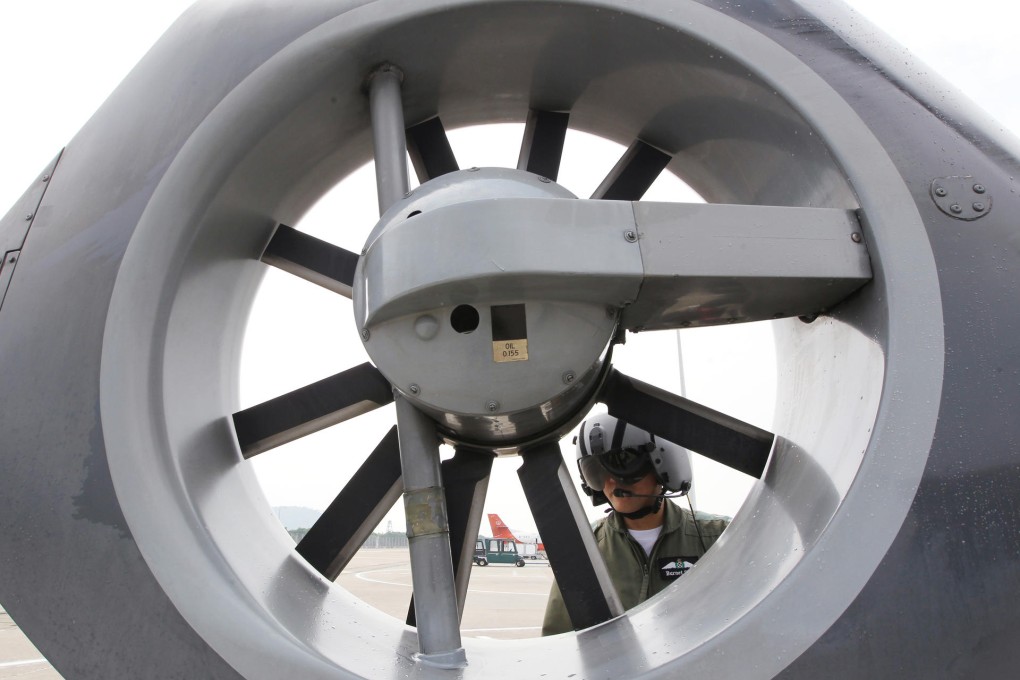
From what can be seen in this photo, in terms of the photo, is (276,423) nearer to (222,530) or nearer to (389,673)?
(222,530)

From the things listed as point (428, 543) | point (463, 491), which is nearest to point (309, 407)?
point (463, 491)

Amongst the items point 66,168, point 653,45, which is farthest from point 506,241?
point 66,168

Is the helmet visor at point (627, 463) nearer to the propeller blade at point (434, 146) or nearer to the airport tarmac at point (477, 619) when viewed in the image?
the airport tarmac at point (477, 619)

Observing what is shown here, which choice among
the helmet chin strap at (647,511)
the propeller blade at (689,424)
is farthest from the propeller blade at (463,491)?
the helmet chin strap at (647,511)

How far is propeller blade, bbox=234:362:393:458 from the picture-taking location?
2.01 m

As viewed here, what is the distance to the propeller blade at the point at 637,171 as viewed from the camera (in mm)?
2156

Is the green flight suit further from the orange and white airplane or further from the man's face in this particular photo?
the orange and white airplane

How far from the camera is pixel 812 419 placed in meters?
1.72

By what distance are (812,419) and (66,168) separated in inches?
64.7

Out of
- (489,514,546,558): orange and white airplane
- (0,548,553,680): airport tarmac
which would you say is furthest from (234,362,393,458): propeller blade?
(489,514,546,558): orange and white airplane

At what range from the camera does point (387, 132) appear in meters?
1.64

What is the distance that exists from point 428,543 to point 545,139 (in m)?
1.13

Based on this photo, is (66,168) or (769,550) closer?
(769,550)

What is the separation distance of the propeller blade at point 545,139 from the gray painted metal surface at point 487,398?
0.21 meters
